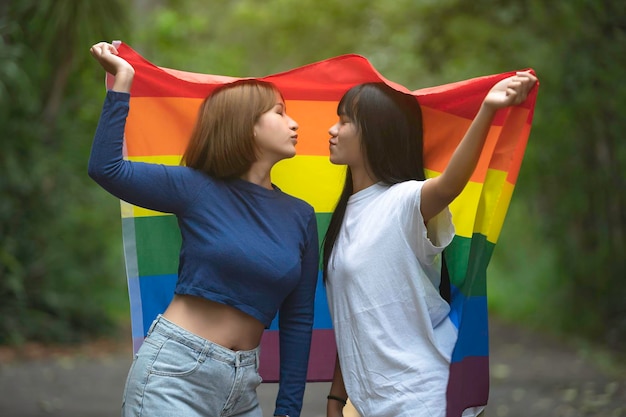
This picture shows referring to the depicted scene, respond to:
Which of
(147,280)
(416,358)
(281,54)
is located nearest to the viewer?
(416,358)

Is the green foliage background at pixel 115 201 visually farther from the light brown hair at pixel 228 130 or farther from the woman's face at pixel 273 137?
the woman's face at pixel 273 137

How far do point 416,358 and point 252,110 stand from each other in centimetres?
99

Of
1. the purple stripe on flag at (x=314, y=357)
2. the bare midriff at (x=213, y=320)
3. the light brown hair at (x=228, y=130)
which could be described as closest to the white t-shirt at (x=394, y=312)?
the bare midriff at (x=213, y=320)

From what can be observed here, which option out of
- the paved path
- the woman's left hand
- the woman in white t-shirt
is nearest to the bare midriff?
the woman in white t-shirt

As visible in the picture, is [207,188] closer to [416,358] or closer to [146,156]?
[146,156]

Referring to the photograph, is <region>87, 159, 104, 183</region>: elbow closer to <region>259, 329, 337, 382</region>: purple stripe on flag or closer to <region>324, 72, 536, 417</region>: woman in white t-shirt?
<region>324, 72, 536, 417</region>: woman in white t-shirt

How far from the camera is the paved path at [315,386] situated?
7.40 metres

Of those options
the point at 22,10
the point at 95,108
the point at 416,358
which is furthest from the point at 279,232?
the point at 95,108

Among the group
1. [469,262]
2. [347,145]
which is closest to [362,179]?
[347,145]

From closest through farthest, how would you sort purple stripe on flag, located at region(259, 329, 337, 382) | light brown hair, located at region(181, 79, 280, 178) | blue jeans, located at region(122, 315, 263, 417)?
1. blue jeans, located at region(122, 315, 263, 417)
2. light brown hair, located at region(181, 79, 280, 178)
3. purple stripe on flag, located at region(259, 329, 337, 382)

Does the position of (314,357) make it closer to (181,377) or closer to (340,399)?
(340,399)

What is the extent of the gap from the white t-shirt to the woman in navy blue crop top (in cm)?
20

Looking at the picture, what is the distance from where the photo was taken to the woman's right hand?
3.18 metres

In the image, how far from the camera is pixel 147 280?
3.71 meters
